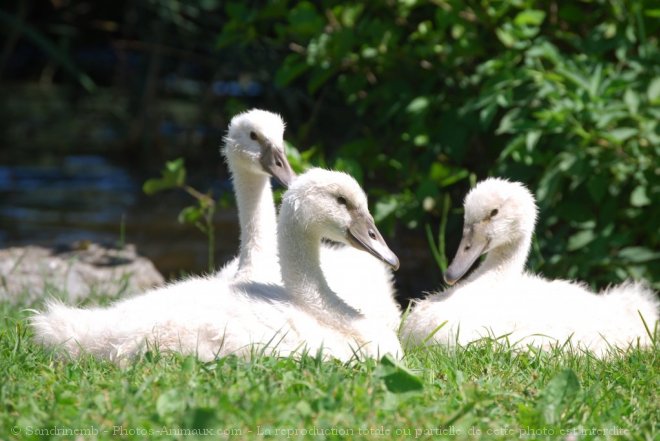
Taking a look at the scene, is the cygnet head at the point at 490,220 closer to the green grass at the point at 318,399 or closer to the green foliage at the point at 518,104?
the green foliage at the point at 518,104

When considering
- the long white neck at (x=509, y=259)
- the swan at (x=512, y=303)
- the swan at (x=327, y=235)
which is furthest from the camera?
the long white neck at (x=509, y=259)

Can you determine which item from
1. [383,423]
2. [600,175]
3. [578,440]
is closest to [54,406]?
[383,423]

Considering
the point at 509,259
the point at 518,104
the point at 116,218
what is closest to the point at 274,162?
the point at 509,259

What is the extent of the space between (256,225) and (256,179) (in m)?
0.30

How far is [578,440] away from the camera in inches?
159

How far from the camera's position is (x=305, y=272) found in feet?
17.3

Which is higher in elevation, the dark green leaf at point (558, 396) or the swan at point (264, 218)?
the swan at point (264, 218)

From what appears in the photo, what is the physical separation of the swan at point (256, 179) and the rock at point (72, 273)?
1.12 meters

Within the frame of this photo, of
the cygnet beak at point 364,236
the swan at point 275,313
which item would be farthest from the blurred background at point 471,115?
the swan at point 275,313

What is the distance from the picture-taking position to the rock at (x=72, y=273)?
24.0 ft

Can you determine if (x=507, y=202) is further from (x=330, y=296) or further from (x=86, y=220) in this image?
(x=86, y=220)

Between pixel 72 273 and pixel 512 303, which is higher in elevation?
pixel 512 303

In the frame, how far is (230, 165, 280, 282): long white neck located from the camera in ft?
21.0

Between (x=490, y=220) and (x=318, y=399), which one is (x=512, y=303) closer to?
(x=490, y=220)
